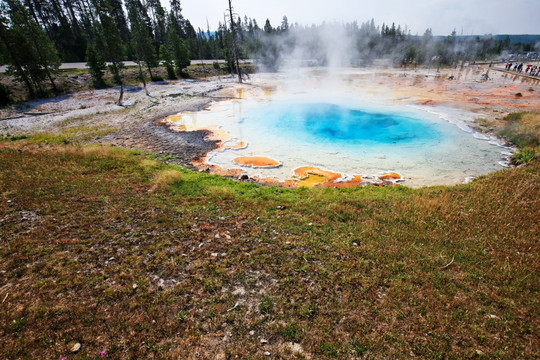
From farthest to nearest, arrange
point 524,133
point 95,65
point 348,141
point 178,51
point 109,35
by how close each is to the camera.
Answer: point 178,51, point 95,65, point 109,35, point 348,141, point 524,133

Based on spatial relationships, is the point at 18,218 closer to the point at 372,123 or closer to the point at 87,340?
the point at 87,340

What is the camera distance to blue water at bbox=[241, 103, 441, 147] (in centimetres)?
2058

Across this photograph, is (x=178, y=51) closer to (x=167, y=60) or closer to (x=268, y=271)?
(x=167, y=60)

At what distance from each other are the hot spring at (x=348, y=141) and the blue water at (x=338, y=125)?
0.25 feet

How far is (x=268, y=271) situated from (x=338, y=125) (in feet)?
66.6

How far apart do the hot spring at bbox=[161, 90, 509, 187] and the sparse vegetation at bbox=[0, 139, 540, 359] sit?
161 inches

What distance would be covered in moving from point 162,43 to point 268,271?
85.1 meters

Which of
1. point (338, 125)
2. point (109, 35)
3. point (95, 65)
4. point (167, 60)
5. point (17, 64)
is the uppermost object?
point (109, 35)

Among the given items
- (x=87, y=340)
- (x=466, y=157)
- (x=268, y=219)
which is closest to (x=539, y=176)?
(x=466, y=157)

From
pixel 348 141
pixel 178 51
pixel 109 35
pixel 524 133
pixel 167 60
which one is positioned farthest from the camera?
pixel 178 51

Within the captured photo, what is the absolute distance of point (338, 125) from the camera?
78.8 feet

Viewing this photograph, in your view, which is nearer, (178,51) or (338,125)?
(338,125)

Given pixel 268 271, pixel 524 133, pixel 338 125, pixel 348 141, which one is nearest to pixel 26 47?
pixel 338 125

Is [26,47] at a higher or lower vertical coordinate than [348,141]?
higher
